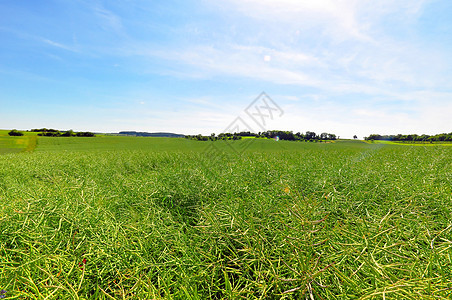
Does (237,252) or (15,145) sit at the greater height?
(15,145)

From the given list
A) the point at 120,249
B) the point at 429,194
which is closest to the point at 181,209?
the point at 120,249

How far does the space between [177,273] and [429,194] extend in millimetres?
4155

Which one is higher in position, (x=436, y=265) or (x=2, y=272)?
(x=436, y=265)

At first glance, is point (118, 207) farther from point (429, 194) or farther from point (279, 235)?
point (429, 194)

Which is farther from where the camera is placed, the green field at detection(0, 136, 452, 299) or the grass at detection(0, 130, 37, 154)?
the grass at detection(0, 130, 37, 154)

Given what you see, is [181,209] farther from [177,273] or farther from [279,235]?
[279,235]

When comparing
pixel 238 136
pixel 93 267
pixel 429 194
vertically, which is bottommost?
pixel 93 267

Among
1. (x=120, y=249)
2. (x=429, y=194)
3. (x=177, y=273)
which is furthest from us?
(x=429, y=194)

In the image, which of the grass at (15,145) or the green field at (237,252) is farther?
the grass at (15,145)

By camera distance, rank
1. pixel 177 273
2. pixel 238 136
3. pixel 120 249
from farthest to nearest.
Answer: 1. pixel 238 136
2. pixel 120 249
3. pixel 177 273

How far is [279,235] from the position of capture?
2.01 metres

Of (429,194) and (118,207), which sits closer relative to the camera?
(429,194)

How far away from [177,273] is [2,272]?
1.46 metres

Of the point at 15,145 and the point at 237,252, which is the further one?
the point at 15,145
